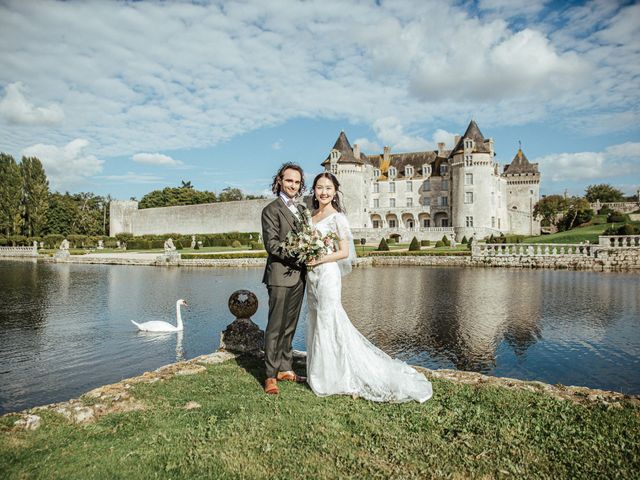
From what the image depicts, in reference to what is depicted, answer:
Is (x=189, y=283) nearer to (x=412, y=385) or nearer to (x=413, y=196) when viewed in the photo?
A: (x=412, y=385)

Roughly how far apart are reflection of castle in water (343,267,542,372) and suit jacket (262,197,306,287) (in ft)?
14.0

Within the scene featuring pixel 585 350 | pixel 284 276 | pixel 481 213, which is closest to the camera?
pixel 284 276

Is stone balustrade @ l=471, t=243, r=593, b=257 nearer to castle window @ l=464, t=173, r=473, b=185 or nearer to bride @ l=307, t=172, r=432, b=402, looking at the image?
castle window @ l=464, t=173, r=473, b=185

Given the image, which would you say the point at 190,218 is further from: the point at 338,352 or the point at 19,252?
the point at 338,352

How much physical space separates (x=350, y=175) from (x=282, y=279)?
156 ft

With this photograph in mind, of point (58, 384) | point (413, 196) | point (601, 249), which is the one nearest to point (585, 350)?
point (58, 384)

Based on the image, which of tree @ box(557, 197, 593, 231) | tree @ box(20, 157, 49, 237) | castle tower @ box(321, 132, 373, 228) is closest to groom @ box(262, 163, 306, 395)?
castle tower @ box(321, 132, 373, 228)

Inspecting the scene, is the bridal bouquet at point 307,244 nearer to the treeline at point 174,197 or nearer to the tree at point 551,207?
the tree at point 551,207

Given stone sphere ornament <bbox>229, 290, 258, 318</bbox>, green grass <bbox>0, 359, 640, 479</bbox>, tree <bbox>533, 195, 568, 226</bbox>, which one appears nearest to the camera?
green grass <bbox>0, 359, 640, 479</bbox>

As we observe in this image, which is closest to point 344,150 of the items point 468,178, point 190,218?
point 468,178

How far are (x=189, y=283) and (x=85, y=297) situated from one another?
473cm

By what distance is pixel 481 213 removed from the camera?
157 feet

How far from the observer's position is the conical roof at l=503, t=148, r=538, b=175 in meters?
58.1

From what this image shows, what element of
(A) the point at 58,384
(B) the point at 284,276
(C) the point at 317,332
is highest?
(B) the point at 284,276
